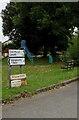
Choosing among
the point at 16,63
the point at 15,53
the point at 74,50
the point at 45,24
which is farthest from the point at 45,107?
the point at 45,24

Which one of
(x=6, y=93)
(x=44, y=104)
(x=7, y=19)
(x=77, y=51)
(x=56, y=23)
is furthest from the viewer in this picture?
(x=7, y=19)

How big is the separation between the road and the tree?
18.3 meters

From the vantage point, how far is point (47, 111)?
6832mm

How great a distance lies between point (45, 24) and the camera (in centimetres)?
2759

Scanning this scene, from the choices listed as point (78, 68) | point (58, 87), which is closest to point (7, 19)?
point (78, 68)

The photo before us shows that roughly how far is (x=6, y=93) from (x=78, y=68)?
32.6ft

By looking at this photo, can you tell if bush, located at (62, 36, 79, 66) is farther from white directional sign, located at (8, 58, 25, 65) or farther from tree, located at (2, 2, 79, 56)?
tree, located at (2, 2, 79, 56)

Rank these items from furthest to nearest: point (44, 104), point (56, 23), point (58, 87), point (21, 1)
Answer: point (21, 1)
point (56, 23)
point (58, 87)
point (44, 104)

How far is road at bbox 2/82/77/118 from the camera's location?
6492 mm

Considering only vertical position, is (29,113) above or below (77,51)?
below

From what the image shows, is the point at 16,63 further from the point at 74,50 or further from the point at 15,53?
the point at 74,50

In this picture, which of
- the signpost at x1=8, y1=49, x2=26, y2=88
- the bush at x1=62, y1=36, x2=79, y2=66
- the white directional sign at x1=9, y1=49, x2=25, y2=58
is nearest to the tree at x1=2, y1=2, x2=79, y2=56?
the bush at x1=62, y1=36, x2=79, y2=66

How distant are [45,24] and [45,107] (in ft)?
69.0

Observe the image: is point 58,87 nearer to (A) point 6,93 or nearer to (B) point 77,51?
(A) point 6,93
